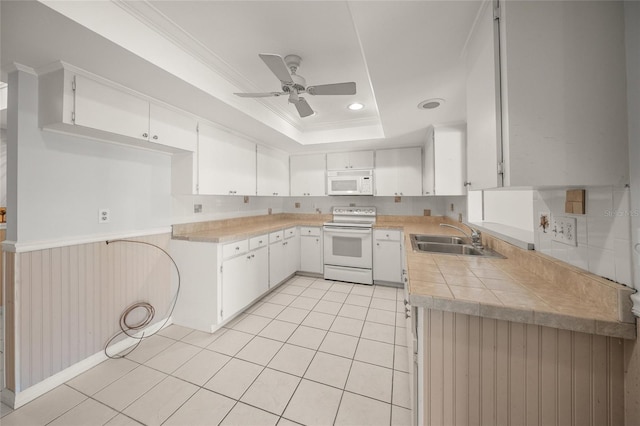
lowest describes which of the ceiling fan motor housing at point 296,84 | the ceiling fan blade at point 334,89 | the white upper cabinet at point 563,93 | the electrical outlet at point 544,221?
the electrical outlet at point 544,221

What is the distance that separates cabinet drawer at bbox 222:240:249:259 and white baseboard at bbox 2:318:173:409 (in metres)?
1.08

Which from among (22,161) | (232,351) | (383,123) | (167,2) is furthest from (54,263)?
(383,123)

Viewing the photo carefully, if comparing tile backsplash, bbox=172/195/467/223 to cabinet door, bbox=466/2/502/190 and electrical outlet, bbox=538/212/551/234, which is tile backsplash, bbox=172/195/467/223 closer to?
electrical outlet, bbox=538/212/551/234

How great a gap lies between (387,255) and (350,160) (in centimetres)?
171

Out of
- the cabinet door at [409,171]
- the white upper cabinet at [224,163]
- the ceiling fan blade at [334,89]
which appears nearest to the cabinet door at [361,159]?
the cabinet door at [409,171]

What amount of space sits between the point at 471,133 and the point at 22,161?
2.87 m

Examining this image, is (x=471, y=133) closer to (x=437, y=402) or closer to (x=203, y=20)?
(x=437, y=402)

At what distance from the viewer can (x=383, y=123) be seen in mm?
2750

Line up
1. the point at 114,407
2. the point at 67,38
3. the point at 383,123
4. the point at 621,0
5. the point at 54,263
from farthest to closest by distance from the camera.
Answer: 1. the point at 383,123
2. the point at 54,263
3. the point at 114,407
4. the point at 67,38
5. the point at 621,0

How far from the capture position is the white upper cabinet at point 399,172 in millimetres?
3752

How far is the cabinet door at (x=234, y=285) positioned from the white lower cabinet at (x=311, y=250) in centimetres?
141

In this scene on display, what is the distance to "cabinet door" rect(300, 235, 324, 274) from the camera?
157 inches

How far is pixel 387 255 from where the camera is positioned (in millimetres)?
3604

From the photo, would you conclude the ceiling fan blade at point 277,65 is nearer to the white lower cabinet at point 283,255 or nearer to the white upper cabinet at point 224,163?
the white upper cabinet at point 224,163
